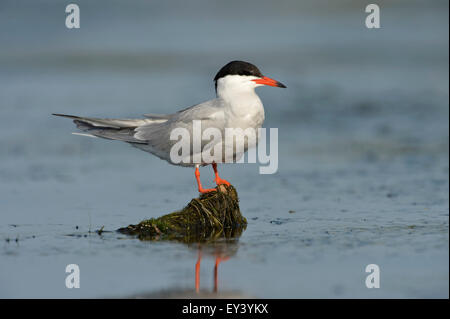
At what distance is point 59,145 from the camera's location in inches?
352

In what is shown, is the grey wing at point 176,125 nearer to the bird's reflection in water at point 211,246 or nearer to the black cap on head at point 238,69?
the black cap on head at point 238,69

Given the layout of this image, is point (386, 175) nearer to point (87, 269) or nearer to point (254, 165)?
point (254, 165)

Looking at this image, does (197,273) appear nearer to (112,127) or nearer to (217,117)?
(217,117)

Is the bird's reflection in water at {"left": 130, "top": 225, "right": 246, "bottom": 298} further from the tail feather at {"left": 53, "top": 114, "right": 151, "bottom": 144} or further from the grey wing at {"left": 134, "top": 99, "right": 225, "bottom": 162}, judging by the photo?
the tail feather at {"left": 53, "top": 114, "right": 151, "bottom": 144}

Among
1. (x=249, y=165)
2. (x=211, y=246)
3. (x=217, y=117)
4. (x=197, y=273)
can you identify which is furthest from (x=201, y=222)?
(x=249, y=165)

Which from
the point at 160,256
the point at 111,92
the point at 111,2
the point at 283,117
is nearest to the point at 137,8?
the point at 111,2

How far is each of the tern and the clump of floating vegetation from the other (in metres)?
0.15

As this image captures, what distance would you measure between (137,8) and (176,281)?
15.5m

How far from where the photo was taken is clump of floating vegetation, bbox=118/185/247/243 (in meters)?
5.20

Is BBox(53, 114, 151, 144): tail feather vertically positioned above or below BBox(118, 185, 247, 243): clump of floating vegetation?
above

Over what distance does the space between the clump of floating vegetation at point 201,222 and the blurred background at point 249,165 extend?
0.62ft

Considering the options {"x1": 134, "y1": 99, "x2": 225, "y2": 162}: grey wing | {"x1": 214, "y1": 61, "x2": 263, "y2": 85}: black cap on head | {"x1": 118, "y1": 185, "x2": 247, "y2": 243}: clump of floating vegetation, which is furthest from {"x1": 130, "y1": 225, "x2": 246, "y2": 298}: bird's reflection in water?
{"x1": 214, "y1": 61, "x2": 263, "y2": 85}: black cap on head

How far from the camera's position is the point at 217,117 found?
5.56 meters

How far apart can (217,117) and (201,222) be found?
2.66ft
